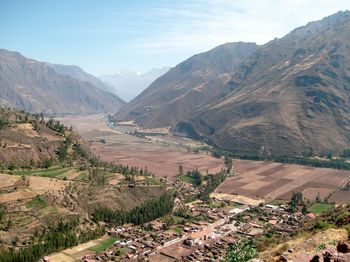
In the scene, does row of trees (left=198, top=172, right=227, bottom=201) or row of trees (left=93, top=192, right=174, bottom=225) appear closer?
row of trees (left=93, top=192, right=174, bottom=225)

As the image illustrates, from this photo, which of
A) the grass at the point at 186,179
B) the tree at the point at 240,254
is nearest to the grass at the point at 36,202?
the grass at the point at 186,179

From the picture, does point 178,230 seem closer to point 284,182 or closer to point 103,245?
point 103,245

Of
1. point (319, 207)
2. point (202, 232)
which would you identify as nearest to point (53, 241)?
point (202, 232)

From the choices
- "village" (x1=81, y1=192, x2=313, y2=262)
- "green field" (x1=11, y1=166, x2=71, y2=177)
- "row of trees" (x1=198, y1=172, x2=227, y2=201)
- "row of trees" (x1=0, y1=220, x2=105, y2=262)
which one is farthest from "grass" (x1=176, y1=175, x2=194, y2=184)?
"row of trees" (x1=0, y1=220, x2=105, y2=262)

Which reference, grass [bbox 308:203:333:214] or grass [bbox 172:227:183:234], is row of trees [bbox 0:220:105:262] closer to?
grass [bbox 172:227:183:234]

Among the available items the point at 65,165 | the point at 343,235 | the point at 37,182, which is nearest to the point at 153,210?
the point at 37,182

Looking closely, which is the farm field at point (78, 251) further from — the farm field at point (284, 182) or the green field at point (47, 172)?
the farm field at point (284, 182)
